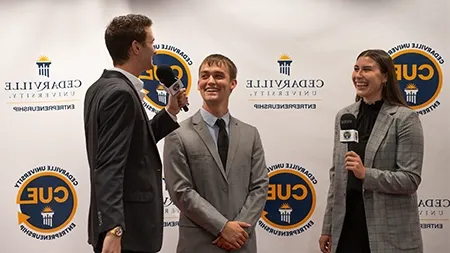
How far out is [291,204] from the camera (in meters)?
3.63

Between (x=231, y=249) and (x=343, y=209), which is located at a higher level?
(x=343, y=209)

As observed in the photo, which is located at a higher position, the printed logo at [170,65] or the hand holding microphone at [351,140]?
the printed logo at [170,65]

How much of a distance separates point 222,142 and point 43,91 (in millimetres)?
1436

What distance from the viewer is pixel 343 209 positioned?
2.85 metres

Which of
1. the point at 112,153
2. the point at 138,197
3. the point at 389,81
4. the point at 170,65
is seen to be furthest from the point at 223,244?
the point at 170,65

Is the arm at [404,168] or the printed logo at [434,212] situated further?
the printed logo at [434,212]

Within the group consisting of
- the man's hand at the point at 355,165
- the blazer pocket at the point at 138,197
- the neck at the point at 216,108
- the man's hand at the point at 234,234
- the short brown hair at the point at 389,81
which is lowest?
the man's hand at the point at 234,234

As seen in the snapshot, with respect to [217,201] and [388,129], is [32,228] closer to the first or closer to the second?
[217,201]

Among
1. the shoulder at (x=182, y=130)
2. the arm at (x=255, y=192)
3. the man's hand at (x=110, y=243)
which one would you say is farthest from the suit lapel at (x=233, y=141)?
the man's hand at (x=110, y=243)

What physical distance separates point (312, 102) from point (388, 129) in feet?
2.99

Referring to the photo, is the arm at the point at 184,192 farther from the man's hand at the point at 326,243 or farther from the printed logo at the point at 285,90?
the printed logo at the point at 285,90

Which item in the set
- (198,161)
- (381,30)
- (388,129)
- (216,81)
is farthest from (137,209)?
(381,30)

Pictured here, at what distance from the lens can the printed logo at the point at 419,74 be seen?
3600 mm

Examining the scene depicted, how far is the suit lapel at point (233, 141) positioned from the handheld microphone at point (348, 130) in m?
0.56
